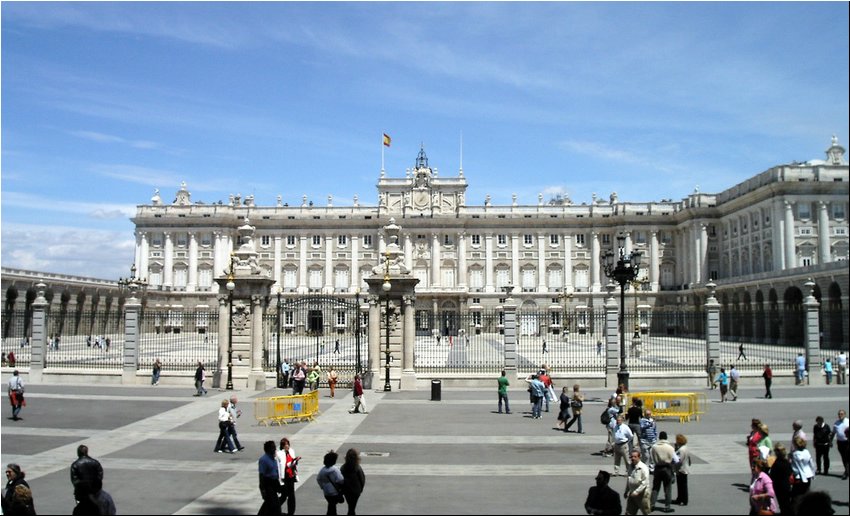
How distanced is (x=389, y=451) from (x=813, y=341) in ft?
65.7

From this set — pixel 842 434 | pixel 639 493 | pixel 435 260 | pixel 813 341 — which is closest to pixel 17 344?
pixel 813 341

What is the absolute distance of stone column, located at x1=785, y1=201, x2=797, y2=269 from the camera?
58.1 m

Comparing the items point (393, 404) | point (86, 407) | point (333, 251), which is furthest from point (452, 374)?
point (333, 251)

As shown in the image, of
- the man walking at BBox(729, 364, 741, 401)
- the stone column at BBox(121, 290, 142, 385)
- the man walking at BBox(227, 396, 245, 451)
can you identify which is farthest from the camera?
the stone column at BBox(121, 290, 142, 385)

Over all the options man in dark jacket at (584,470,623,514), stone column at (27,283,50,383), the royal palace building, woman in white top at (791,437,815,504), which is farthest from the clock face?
man in dark jacket at (584,470,623,514)

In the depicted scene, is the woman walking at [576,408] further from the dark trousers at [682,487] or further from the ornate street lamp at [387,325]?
the ornate street lamp at [387,325]

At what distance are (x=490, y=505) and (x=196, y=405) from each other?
1399 centimetres

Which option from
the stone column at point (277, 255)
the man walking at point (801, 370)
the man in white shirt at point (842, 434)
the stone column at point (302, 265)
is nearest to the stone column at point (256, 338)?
the man in white shirt at point (842, 434)

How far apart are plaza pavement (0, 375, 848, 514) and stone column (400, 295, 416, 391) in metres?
1.45

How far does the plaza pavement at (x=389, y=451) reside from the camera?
1120cm

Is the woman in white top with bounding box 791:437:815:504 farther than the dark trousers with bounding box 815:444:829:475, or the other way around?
the dark trousers with bounding box 815:444:829:475

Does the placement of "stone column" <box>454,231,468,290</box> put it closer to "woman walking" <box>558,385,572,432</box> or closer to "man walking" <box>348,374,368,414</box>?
"man walking" <box>348,374,368,414</box>

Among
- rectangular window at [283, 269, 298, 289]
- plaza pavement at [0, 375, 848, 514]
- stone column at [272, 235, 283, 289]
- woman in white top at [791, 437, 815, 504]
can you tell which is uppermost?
stone column at [272, 235, 283, 289]

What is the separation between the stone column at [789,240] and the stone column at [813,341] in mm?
32603
